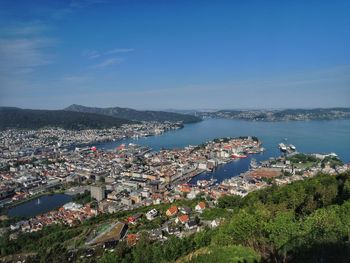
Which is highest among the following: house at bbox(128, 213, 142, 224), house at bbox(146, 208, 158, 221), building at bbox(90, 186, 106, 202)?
house at bbox(146, 208, 158, 221)

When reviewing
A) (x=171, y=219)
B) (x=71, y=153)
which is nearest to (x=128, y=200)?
(x=171, y=219)

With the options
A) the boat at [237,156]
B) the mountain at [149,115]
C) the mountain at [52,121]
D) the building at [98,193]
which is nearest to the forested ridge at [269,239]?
the building at [98,193]

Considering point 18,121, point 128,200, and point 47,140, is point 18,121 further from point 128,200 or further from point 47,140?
point 128,200

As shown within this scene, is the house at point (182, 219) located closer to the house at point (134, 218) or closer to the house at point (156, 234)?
the house at point (156, 234)

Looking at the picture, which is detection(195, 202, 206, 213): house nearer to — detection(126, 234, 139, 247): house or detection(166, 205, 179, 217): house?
detection(166, 205, 179, 217): house

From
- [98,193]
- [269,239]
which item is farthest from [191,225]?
[98,193]

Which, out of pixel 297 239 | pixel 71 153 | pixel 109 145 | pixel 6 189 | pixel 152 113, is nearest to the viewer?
pixel 297 239

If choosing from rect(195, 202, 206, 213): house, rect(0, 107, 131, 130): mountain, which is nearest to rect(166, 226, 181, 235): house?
rect(195, 202, 206, 213): house
